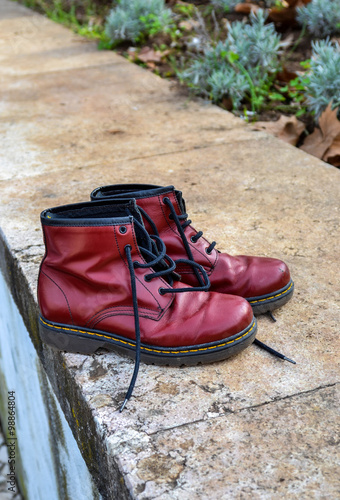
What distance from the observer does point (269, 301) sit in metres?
1.64

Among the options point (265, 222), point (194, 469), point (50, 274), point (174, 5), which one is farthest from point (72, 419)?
point (174, 5)

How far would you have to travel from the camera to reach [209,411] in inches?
51.8

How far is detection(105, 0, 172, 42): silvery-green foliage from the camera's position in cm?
493

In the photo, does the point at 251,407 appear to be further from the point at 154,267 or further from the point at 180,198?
the point at 180,198

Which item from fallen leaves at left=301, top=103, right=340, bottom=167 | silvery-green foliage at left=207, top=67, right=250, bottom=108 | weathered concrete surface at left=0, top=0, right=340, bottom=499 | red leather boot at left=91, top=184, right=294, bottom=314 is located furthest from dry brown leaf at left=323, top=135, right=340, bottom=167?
red leather boot at left=91, top=184, right=294, bottom=314

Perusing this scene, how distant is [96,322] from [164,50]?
3647 mm

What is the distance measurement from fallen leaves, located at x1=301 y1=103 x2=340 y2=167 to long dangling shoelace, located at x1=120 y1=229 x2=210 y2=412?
1575 mm

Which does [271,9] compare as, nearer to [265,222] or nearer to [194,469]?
[265,222]

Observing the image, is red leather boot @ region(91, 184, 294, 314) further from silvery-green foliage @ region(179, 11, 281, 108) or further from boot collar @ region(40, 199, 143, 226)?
silvery-green foliage @ region(179, 11, 281, 108)

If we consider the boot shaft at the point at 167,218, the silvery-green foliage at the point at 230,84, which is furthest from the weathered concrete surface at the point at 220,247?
the boot shaft at the point at 167,218

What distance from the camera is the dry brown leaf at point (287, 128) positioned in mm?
3129

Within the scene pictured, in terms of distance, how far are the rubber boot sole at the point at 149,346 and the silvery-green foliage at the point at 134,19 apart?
394 cm

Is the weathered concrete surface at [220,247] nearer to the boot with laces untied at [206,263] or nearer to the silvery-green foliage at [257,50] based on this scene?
the boot with laces untied at [206,263]

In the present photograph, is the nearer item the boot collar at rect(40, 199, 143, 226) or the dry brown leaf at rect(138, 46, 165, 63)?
the boot collar at rect(40, 199, 143, 226)
